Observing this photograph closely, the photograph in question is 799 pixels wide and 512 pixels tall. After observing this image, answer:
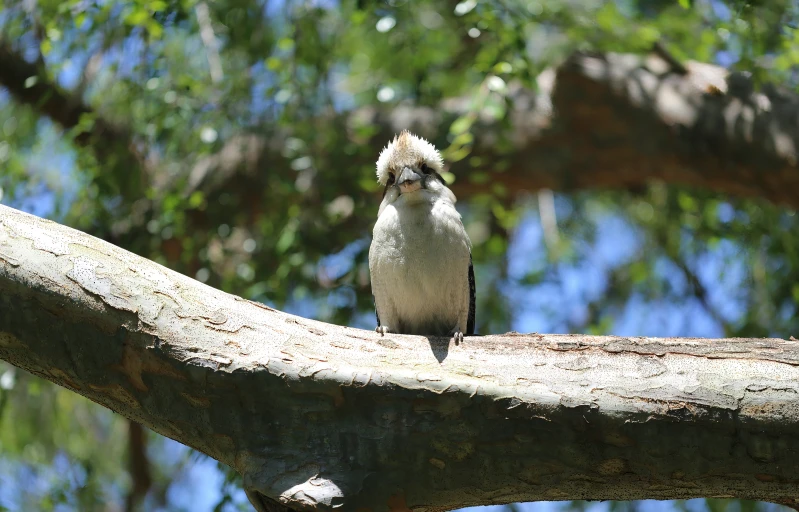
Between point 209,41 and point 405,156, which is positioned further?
point 209,41

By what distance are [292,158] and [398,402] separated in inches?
147

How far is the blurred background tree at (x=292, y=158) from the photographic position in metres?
5.59

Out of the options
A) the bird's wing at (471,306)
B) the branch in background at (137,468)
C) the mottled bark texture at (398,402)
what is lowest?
the branch in background at (137,468)

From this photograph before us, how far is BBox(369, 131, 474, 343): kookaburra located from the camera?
4.55m

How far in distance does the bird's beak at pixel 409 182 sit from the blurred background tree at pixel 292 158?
49cm

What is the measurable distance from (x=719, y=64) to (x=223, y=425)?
623cm

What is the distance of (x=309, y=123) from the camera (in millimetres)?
6133

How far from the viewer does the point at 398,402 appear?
10.2 ft

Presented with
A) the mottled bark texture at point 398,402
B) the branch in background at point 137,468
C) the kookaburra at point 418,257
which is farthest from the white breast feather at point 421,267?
the branch in background at point 137,468

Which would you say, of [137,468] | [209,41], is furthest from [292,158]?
[137,468]

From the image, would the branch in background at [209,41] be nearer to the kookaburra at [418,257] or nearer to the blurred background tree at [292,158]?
the blurred background tree at [292,158]

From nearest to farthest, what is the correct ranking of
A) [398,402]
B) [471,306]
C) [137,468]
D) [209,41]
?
[398,402]
[471,306]
[209,41]
[137,468]

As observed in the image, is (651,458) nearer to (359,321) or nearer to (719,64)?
(359,321)

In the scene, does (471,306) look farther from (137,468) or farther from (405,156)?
(137,468)
